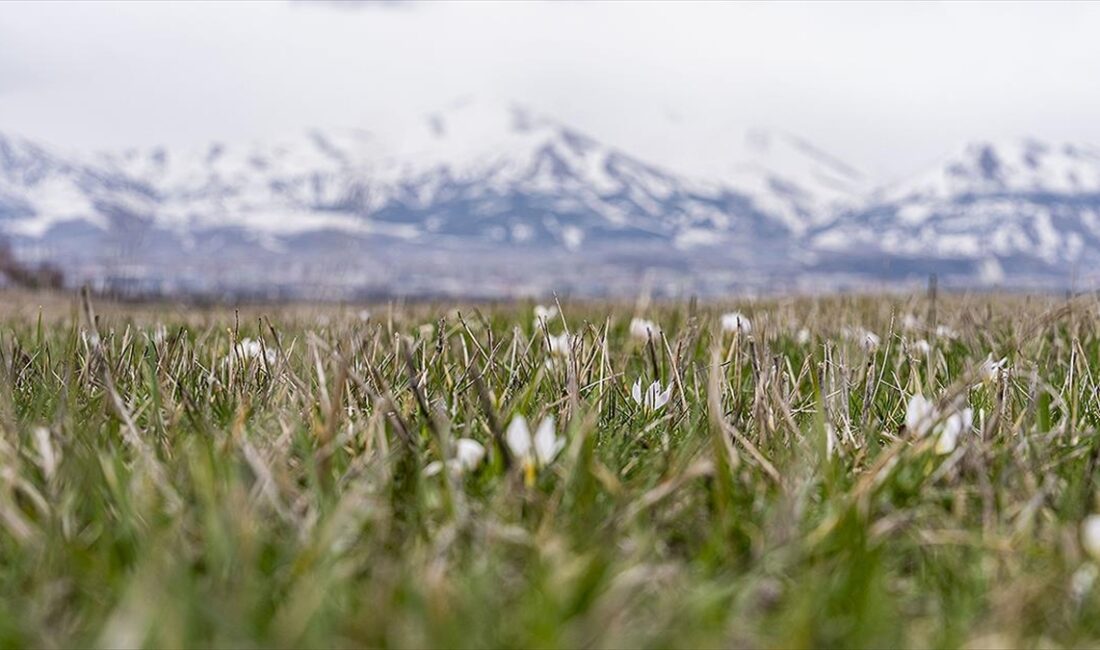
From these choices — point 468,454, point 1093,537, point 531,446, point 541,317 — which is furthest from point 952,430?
point 541,317

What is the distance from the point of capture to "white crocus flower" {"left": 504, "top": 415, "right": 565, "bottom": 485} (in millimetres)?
2414

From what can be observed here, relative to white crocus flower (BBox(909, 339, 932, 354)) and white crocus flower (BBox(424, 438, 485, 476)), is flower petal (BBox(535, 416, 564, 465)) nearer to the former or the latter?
white crocus flower (BBox(424, 438, 485, 476))

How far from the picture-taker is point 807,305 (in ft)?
32.6

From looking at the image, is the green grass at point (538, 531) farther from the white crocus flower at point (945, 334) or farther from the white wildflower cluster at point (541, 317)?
the white crocus flower at point (945, 334)

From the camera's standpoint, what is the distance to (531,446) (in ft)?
8.09

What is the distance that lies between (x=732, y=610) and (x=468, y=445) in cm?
81

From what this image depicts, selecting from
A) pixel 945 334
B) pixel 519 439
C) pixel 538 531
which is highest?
pixel 519 439

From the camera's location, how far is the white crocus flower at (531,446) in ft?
7.92

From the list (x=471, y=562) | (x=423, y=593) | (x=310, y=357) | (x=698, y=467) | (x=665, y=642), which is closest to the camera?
(x=665, y=642)

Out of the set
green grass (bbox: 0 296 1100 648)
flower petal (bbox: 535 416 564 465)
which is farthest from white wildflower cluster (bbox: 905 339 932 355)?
flower petal (bbox: 535 416 564 465)

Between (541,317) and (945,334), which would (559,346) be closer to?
(541,317)

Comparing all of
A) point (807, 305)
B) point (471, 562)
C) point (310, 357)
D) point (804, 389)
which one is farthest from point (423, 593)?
point (807, 305)

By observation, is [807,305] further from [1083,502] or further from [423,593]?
[423,593]

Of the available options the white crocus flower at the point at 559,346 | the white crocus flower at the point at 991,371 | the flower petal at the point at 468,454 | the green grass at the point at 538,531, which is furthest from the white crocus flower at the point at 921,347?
the flower petal at the point at 468,454
